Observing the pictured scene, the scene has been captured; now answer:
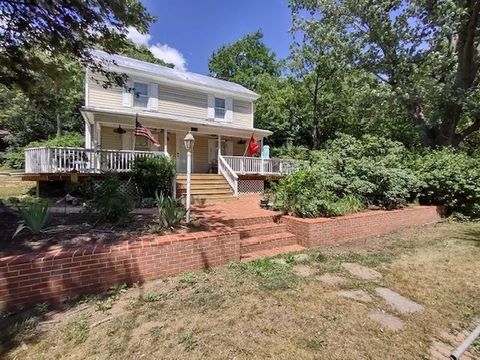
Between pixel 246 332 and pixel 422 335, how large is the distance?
5.99 ft

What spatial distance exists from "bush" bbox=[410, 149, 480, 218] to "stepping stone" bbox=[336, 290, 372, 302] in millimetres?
6994

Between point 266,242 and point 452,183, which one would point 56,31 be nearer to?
point 266,242

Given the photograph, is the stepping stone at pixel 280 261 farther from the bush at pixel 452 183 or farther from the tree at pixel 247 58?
the tree at pixel 247 58

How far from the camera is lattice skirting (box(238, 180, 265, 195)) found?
12.5 meters

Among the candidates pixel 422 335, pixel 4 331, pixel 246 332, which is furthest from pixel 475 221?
pixel 4 331

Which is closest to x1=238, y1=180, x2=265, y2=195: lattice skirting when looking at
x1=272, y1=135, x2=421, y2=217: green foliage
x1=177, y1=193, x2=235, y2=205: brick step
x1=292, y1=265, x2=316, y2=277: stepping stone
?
x1=177, y1=193, x2=235, y2=205: brick step

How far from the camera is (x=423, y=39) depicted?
12.8 metres

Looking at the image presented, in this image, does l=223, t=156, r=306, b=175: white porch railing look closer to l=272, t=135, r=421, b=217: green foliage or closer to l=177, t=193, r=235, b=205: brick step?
l=177, t=193, r=235, b=205: brick step

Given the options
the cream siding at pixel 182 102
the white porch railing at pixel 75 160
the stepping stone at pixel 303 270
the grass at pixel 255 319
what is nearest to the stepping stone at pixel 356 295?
the grass at pixel 255 319

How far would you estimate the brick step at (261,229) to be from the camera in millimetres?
6223

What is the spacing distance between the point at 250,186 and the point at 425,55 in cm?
956

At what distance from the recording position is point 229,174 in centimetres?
1200

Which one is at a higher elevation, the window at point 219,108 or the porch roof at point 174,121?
the window at point 219,108

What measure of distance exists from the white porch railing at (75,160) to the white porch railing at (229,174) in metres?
3.40
